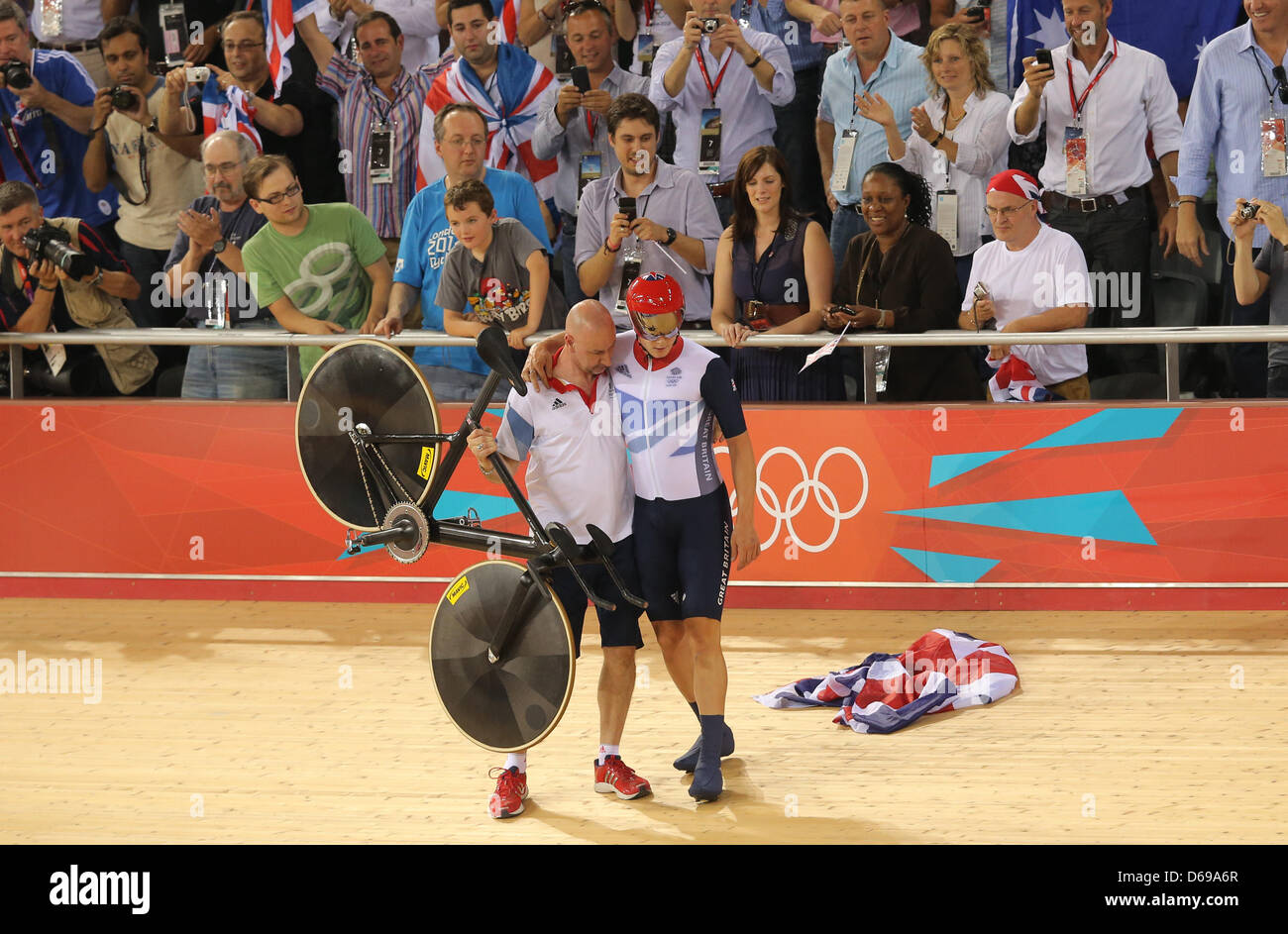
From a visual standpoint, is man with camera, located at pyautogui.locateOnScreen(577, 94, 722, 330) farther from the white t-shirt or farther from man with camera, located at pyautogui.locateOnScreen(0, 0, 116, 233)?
man with camera, located at pyautogui.locateOnScreen(0, 0, 116, 233)

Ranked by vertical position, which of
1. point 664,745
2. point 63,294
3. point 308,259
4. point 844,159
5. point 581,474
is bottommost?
point 664,745

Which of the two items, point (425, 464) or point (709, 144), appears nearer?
point (425, 464)

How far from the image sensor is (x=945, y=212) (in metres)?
9.08

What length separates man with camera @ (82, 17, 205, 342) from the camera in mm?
10125

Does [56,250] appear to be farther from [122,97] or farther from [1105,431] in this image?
[1105,431]

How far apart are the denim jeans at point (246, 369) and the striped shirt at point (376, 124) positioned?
1.08m

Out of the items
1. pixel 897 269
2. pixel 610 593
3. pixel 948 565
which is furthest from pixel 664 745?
pixel 897 269

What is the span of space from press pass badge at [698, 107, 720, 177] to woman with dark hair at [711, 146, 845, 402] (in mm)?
512

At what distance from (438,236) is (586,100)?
1330 millimetres

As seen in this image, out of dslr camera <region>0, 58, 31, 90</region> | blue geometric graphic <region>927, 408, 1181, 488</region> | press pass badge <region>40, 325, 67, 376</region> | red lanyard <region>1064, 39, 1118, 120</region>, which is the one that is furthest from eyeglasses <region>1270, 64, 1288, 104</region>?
dslr camera <region>0, 58, 31, 90</region>

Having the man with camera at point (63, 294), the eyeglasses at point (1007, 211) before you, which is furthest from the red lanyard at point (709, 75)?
the man with camera at point (63, 294)

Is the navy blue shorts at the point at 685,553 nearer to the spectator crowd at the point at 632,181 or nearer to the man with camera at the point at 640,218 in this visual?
the spectator crowd at the point at 632,181

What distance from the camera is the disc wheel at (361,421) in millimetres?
6082

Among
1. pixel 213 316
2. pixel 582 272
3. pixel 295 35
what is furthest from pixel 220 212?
pixel 582 272
